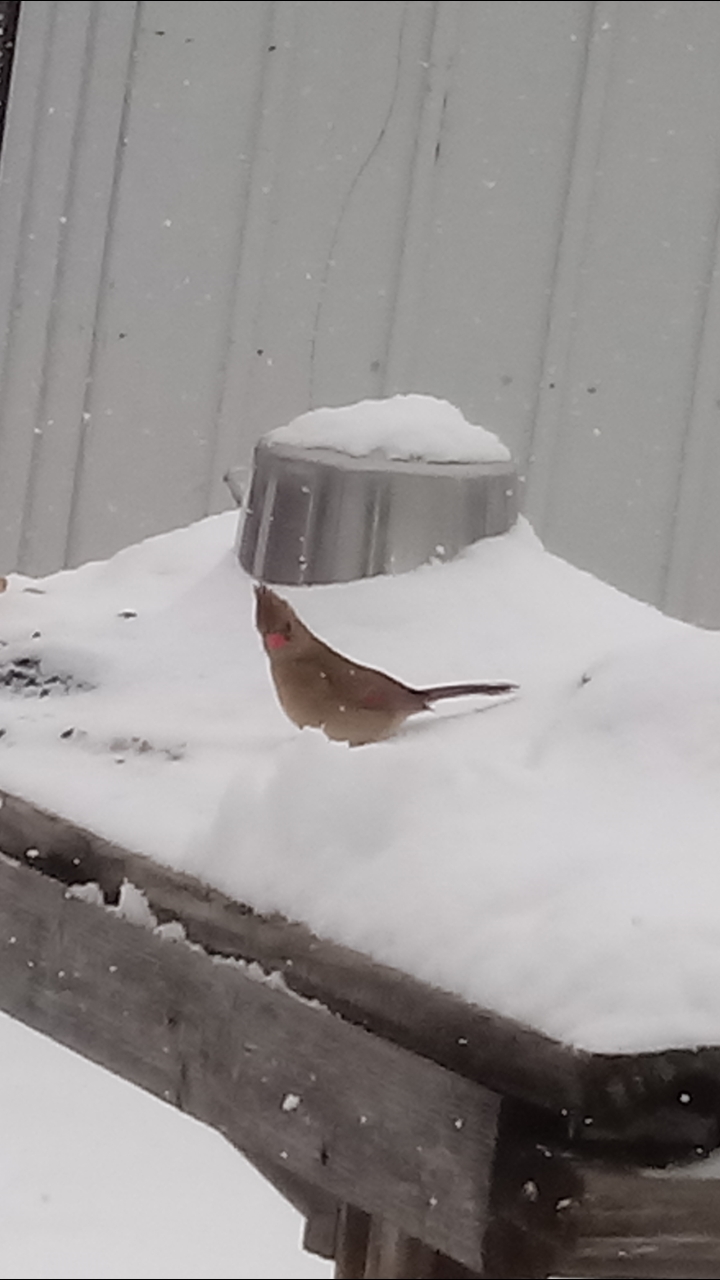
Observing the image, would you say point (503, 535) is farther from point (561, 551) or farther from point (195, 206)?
point (195, 206)

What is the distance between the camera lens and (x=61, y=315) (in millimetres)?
1975

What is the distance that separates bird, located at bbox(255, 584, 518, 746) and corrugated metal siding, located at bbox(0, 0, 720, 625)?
3.90 ft

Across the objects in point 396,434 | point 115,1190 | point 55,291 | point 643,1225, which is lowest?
point 115,1190

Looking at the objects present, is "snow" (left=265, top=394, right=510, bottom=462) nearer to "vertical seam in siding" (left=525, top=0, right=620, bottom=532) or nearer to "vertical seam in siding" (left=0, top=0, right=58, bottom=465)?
"vertical seam in siding" (left=525, top=0, right=620, bottom=532)

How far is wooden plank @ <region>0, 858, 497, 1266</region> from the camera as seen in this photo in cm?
51

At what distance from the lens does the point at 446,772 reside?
638 mm

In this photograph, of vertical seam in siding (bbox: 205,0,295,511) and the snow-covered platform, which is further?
vertical seam in siding (bbox: 205,0,295,511)

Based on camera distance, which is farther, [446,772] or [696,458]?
[696,458]

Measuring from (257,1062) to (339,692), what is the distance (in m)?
0.23

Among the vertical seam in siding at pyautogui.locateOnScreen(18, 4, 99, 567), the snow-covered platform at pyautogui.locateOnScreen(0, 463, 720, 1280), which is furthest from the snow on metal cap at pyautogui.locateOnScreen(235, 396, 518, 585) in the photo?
the vertical seam in siding at pyautogui.locateOnScreen(18, 4, 99, 567)

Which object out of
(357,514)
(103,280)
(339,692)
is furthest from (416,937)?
(103,280)

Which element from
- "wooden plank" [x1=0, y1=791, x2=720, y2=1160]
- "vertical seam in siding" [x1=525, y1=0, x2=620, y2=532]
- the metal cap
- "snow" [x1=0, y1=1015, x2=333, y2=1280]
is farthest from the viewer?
"vertical seam in siding" [x1=525, y1=0, x2=620, y2=532]

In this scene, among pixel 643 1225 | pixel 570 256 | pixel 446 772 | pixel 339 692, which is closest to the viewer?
pixel 643 1225

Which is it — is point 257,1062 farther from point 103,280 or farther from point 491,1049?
point 103,280
